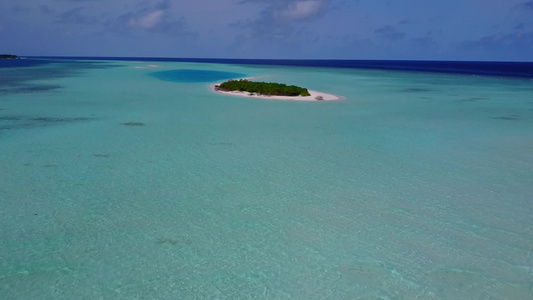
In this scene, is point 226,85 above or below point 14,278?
above

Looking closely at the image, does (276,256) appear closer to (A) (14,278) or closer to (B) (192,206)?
(B) (192,206)

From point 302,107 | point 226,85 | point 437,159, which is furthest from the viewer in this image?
point 226,85

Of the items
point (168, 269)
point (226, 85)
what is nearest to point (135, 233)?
point (168, 269)

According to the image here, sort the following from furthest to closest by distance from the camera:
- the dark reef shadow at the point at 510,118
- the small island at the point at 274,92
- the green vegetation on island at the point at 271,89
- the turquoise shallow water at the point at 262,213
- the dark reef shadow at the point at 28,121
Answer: the green vegetation on island at the point at 271,89
the small island at the point at 274,92
the dark reef shadow at the point at 510,118
the dark reef shadow at the point at 28,121
the turquoise shallow water at the point at 262,213

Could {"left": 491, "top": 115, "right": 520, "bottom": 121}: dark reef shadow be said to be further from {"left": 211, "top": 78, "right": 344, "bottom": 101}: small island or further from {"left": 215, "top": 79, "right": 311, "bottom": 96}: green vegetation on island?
{"left": 215, "top": 79, "right": 311, "bottom": 96}: green vegetation on island

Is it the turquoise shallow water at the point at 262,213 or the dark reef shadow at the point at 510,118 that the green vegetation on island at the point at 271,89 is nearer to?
the dark reef shadow at the point at 510,118

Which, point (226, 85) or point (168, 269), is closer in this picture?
point (168, 269)

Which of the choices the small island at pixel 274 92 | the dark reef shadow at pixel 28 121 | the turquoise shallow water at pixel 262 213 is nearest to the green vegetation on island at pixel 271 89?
the small island at pixel 274 92

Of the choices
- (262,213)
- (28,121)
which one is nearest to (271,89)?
(28,121)

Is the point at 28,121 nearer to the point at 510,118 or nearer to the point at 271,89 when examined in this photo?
the point at 271,89
